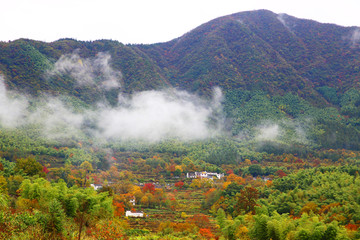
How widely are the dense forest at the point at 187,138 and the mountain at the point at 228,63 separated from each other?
820mm

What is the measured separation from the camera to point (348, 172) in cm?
4522

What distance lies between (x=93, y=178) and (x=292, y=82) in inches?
4374

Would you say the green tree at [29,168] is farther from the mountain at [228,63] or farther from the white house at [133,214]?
the mountain at [228,63]

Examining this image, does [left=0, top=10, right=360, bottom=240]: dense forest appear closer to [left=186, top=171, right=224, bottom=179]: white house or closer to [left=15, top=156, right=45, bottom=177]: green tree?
[left=15, top=156, right=45, bottom=177]: green tree

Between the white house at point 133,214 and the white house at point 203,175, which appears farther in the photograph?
the white house at point 203,175

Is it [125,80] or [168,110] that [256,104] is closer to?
[168,110]

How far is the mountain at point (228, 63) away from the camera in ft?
415

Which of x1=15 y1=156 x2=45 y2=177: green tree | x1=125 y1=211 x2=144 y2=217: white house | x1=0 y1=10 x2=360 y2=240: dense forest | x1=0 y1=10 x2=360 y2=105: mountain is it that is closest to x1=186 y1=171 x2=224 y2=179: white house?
x1=0 y1=10 x2=360 y2=240: dense forest

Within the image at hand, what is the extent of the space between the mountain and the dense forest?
82 centimetres

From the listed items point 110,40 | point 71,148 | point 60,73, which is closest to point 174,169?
point 71,148

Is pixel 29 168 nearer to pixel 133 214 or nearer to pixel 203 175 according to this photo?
pixel 133 214

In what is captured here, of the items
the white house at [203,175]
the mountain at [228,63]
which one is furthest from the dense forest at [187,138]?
the mountain at [228,63]

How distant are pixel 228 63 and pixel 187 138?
73.2 meters

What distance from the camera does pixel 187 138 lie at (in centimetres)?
10512
